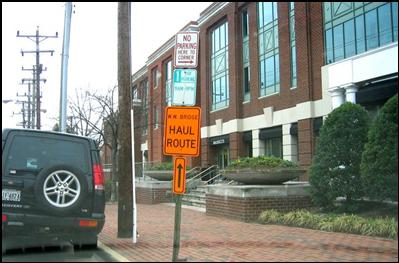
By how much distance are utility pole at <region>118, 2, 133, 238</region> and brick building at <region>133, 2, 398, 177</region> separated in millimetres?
9643

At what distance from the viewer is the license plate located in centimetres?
871

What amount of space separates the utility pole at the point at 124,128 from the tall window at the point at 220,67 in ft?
63.6

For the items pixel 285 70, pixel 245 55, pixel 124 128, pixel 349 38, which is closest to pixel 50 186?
pixel 124 128

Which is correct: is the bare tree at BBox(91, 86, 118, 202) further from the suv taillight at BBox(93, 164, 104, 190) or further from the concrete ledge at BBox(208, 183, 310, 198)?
the suv taillight at BBox(93, 164, 104, 190)

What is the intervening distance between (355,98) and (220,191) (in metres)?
6.67

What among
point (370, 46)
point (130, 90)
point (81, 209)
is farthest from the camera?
point (370, 46)

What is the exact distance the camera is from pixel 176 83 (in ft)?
29.4

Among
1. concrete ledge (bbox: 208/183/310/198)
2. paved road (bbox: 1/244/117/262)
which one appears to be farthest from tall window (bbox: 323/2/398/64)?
paved road (bbox: 1/244/117/262)

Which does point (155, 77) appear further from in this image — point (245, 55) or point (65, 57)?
point (65, 57)

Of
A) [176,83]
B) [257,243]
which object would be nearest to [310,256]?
[257,243]

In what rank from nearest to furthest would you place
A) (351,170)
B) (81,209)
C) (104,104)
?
(81,209), (351,170), (104,104)

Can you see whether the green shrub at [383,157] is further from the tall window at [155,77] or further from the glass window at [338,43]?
the tall window at [155,77]

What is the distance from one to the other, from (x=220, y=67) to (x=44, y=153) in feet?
77.1

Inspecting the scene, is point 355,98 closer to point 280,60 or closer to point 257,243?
point 280,60
